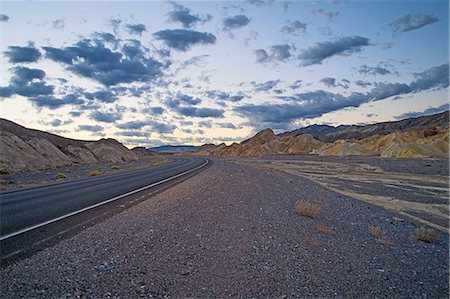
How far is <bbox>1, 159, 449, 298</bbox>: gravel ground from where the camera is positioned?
5.28 meters

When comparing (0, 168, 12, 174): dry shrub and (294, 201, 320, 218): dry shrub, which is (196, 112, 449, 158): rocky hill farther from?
(0, 168, 12, 174): dry shrub

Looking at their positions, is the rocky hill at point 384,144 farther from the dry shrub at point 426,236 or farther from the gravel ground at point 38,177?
the dry shrub at point 426,236

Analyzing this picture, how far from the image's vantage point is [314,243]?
27.4 ft

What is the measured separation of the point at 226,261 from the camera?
6.54m

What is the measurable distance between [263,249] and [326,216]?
18.6 feet

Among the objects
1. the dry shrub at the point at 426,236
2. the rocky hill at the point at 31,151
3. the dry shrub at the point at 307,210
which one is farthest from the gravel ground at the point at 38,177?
the dry shrub at the point at 426,236

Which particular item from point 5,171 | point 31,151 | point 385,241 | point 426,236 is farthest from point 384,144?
point 385,241

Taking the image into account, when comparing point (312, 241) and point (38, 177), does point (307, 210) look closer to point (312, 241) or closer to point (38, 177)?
point (312, 241)

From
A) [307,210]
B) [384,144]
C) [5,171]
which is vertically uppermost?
[384,144]

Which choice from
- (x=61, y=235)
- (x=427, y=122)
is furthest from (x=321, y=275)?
(x=427, y=122)

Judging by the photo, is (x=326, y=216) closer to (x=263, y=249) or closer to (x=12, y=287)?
(x=263, y=249)

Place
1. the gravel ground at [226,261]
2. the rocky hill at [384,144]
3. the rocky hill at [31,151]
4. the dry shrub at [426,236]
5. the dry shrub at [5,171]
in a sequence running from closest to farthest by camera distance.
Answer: the gravel ground at [226,261] → the dry shrub at [426,236] → the dry shrub at [5,171] → the rocky hill at [31,151] → the rocky hill at [384,144]

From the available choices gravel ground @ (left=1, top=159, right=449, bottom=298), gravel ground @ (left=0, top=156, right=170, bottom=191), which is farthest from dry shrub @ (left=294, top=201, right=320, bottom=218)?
gravel ground @ (left=0, top=156, right=170, bottom=191)

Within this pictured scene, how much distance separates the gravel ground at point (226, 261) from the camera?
528 cm
